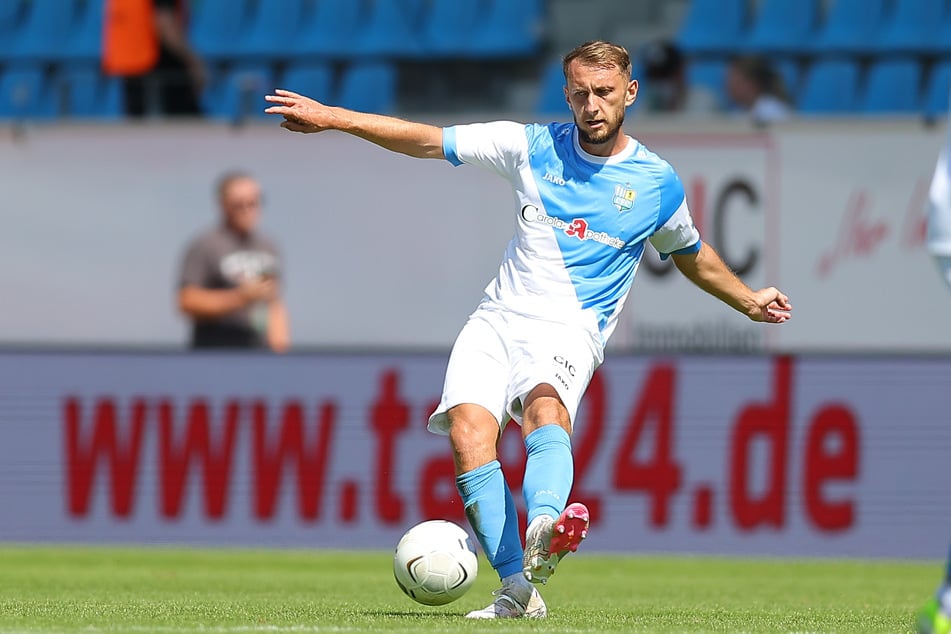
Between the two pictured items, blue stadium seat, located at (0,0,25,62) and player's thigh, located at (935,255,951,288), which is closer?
player's thigh, located at (935,255,951,288)

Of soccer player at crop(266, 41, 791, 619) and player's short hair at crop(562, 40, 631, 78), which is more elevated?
player's short hair at crop(562, 40, 631, 78)

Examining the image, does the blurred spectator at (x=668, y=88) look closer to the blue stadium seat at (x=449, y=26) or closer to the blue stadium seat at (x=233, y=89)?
the blue stadium seat at (x=449, y=26)

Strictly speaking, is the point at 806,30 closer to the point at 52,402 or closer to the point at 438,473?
the point at 438,473

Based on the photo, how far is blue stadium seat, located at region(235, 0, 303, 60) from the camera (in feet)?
56.1

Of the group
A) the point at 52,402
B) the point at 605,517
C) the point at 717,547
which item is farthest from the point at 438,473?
the point at 52,402

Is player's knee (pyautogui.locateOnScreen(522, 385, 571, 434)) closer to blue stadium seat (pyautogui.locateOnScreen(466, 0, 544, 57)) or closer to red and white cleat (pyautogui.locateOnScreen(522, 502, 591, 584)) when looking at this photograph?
red and white cleat (pyautogui.locateOnScreen(522, 502, 591, 584))

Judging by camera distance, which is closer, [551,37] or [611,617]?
[611,617]

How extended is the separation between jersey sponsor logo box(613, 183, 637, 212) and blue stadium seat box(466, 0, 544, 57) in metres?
9.96

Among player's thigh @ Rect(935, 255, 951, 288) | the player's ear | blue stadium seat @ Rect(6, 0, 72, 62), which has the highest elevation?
blue stadium seat @ Rect(6, 0, 72, 62)

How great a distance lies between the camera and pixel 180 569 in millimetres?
10898

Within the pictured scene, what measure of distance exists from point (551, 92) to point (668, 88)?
1459mm

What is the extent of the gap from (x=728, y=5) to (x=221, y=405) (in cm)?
636

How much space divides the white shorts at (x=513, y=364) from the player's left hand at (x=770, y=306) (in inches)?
31.5

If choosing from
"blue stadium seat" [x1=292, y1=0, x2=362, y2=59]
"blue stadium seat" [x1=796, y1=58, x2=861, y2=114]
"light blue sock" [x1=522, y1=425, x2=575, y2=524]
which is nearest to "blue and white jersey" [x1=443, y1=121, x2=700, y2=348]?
"light blue sock" [x1=522, y1=425, x2=575, y2=524]
